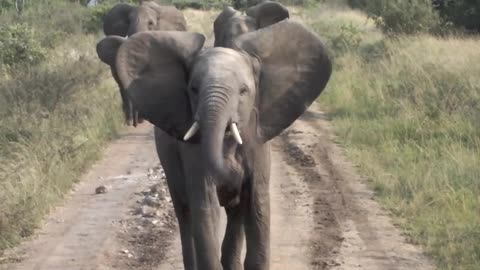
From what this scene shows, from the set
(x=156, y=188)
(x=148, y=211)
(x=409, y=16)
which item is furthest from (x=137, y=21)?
(x=409, y=16)

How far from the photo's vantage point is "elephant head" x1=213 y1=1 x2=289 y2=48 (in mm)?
7086

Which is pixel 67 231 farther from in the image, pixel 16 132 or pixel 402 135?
pixel 402 135

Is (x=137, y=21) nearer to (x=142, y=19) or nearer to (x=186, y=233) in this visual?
(x=142, y=19)

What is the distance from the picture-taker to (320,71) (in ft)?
19.7

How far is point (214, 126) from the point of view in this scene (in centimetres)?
515

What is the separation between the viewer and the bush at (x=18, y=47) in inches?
765

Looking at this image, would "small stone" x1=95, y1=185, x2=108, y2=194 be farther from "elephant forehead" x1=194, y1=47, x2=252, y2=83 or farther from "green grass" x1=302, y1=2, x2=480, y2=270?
"elephant forehead" x1=194, y1=47, x2=252, y2=83

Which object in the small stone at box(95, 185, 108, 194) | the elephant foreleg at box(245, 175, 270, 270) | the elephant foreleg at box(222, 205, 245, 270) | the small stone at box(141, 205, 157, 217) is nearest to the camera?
the elephant foreleg at box(245, 175, 270, 270)

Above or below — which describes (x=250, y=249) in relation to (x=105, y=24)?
above

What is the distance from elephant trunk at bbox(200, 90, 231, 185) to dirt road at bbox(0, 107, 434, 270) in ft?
9.05

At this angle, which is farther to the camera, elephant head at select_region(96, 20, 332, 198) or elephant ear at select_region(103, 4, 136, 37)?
elephant ear at select_region(103, 4, 136, 37)

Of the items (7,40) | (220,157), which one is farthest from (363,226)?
(7,40)

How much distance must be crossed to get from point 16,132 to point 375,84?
693 centimetres

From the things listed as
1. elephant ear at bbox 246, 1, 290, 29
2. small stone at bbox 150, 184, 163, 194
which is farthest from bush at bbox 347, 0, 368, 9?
elephant ear at bbox 246, 1, 290, 29
